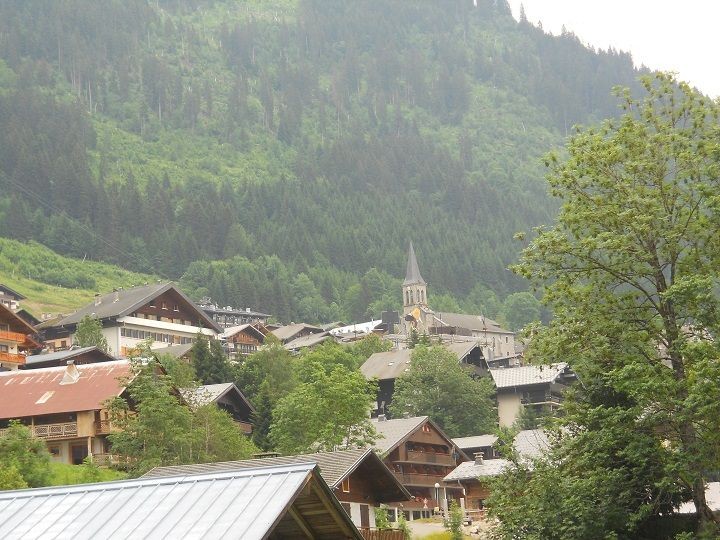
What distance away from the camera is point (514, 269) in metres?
37.8

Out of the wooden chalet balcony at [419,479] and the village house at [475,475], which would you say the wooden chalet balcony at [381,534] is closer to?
the wooden chalet balcony at [419,479]

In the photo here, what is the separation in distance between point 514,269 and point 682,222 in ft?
17.3

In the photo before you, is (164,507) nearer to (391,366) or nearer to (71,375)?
(71,375)

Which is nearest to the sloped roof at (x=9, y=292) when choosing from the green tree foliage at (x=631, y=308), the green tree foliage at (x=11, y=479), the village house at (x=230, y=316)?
the village house at (x=230, y=316)

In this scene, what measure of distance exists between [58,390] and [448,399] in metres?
36.6

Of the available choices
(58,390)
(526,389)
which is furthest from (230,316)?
(58,390)

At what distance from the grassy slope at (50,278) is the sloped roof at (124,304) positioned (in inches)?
1352

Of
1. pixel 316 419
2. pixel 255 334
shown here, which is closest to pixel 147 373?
pixel 316 419

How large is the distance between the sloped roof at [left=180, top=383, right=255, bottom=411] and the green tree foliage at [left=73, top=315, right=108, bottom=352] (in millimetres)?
30538

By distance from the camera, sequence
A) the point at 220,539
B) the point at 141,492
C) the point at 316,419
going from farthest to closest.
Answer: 1. the point at 316,419
2. the point at 141,492
3. the point at 220,539

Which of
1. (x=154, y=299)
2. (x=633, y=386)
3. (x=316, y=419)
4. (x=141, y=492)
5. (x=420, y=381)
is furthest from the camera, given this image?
(x=154, y=299)

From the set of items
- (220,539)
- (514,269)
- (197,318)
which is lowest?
(220,539)

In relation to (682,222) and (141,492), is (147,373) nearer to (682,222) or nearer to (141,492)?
(682,222)

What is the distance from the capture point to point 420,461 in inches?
2911
